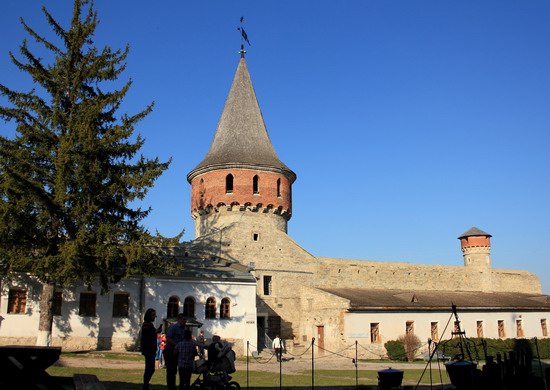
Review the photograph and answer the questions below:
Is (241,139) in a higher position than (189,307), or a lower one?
higher

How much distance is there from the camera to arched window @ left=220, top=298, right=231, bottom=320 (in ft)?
87.9

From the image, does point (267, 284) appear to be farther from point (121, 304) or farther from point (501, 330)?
point (501, 330)

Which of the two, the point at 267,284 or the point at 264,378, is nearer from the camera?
the point at 264,378

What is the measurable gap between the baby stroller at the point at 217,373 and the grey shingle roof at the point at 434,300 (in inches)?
761

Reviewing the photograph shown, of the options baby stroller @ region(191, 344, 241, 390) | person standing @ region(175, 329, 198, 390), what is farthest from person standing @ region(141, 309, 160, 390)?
baby stroller @ region(191, 344, 241, 390)

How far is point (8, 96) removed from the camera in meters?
21.0

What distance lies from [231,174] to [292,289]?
8204mm

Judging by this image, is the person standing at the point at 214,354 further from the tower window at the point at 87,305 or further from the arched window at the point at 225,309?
the arched window at the point at 225,309

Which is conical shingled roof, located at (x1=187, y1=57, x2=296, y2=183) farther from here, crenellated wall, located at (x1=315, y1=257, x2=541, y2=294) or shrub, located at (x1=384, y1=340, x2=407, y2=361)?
shrub, located at (x1=384, y1=340, x2=407, y2=361)

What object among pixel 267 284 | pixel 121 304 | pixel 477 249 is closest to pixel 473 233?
pixel 477 249

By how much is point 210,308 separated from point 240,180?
30.6 ft

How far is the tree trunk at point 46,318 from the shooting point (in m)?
20.4

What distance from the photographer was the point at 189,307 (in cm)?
2619

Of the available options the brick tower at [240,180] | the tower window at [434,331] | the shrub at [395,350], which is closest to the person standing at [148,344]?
the shrub at [395,350]
